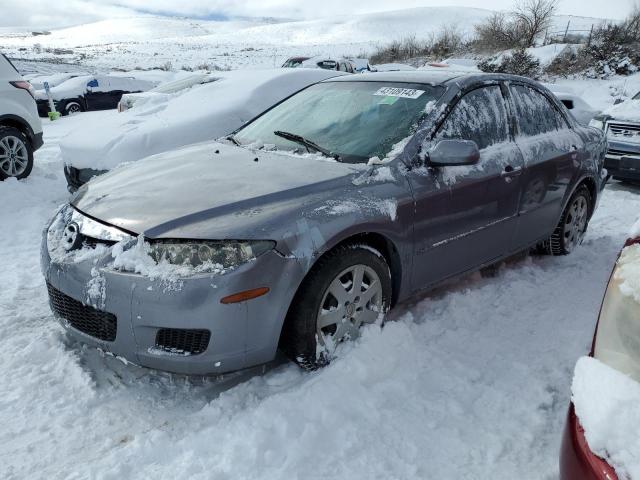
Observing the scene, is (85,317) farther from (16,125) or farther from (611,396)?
(16,125)

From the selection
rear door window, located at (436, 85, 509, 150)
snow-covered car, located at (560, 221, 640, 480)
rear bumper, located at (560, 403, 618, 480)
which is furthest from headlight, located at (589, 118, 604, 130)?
rear bumper, located at (560, 403, 618, 480)

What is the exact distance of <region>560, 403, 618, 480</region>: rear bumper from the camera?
1300mm

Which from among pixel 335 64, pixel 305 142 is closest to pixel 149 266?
pixel 305 142

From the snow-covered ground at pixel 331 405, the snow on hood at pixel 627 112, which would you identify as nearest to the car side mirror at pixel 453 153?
the snow-covered ground at pixel 331 405

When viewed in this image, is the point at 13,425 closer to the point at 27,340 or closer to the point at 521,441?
the point at 27,340

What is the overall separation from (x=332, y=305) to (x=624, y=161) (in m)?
6.16

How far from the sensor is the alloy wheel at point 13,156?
21.1ft

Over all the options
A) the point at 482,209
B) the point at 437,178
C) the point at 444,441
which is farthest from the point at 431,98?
the point at 444,441

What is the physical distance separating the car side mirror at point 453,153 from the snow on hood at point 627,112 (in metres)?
5.83

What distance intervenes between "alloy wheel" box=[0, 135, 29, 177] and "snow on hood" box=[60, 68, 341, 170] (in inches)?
34.2

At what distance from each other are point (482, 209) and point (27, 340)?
2.89 meters

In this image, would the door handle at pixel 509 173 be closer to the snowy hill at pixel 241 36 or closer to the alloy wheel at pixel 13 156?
the alloy wheel at pixel 13 156

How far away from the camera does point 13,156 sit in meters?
6.52

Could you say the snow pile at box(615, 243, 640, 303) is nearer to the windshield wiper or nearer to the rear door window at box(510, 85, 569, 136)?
the windshield wiper
